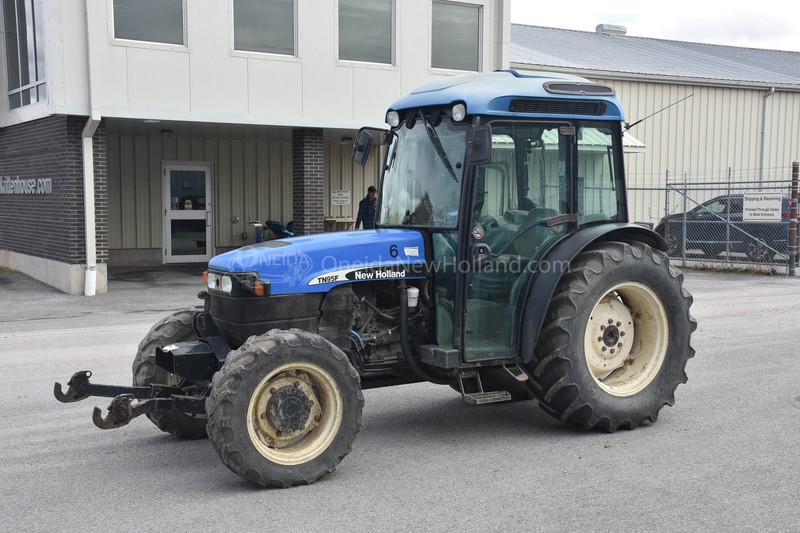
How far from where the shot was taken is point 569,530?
179 inches

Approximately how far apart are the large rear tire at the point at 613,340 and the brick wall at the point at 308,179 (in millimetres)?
11635

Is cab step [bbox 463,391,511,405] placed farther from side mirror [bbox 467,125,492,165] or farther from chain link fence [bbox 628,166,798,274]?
chain link fence [bbox 628,166,798,274]

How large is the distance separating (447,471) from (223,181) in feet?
53.4

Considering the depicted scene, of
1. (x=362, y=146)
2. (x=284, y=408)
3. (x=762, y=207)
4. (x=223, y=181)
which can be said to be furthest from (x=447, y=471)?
(x=223, y=181)

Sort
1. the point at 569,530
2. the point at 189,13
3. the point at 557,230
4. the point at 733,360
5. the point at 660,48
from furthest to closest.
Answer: the point at 660,48 → the point at 189,13 → the point at 733,360 → the point at 557,230 → the point at 569,530

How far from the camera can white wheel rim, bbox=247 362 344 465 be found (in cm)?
515

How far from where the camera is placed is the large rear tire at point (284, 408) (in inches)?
196

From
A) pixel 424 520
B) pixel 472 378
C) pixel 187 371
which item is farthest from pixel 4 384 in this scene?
pixel 424 520

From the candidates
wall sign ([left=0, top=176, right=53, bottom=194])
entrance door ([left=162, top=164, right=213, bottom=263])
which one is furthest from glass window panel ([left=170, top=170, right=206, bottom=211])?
wall sign ([left=0, top=176, right=53, bottom=194])

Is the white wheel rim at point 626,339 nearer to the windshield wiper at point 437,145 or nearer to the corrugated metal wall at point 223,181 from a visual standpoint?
the windshield wiper at point 437,145

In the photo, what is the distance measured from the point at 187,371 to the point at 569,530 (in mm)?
2554

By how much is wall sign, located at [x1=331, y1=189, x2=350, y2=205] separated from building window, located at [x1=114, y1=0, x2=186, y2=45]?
7.02 m

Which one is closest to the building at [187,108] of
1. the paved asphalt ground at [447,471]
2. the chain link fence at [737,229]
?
the chain link fence at [737,229]

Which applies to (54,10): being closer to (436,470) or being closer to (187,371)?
(187,371)
